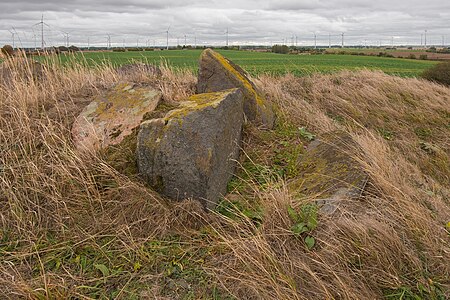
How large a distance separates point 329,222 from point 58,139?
3.61 metres

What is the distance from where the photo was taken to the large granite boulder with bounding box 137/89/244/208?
396 centimetres

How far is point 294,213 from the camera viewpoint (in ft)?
11.1

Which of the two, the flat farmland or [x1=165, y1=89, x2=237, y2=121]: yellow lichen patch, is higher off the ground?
the flat farmland

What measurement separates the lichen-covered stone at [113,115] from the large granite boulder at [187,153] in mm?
853

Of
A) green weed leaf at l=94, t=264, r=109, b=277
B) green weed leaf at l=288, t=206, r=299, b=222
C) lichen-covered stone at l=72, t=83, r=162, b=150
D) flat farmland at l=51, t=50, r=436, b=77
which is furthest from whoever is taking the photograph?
flat farmland at l=51, t=50, r=436, b=77

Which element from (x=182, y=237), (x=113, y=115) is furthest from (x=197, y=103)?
(x=182, y=237)

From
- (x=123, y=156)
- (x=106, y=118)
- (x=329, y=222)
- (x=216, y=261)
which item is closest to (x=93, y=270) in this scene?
(x=216, y=261)

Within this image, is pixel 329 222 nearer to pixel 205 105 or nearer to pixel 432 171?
pixel 205 105

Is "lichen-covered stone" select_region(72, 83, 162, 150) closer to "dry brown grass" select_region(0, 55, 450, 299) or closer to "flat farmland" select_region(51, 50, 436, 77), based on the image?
"dry brown grass" select_region(0, 55, 450, 299)

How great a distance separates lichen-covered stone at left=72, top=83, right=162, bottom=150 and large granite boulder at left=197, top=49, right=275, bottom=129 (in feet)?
3.76

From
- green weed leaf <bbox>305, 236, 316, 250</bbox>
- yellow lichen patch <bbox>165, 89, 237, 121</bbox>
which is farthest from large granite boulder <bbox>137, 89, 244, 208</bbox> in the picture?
green weed leaf <bbox>305, 236, 316, 250</bbox>

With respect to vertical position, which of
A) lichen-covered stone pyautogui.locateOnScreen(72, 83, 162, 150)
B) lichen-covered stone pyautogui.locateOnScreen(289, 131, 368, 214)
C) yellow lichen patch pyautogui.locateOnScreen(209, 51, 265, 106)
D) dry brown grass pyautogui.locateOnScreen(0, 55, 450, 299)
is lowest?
dry brown grass pyautogui.locateOnScreen(0, 55, 450, 299)

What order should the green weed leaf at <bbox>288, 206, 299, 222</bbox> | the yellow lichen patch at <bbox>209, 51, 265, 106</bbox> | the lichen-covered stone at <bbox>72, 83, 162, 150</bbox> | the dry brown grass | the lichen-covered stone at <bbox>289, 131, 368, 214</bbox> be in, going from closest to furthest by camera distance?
the dry brown grass, the green weed leaf at <bbox>288, 206, 299, 222</bbox>, the lichen-covered stone at <bbox>289, 131, 368, 214</bbox>, the lichen-covered stone at <bbox>72, 83, 162, 150</bbox>, the yellow lichen patch at <bbox>209, 51, 265, 106</bbox>

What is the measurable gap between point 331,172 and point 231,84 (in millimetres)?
2540
